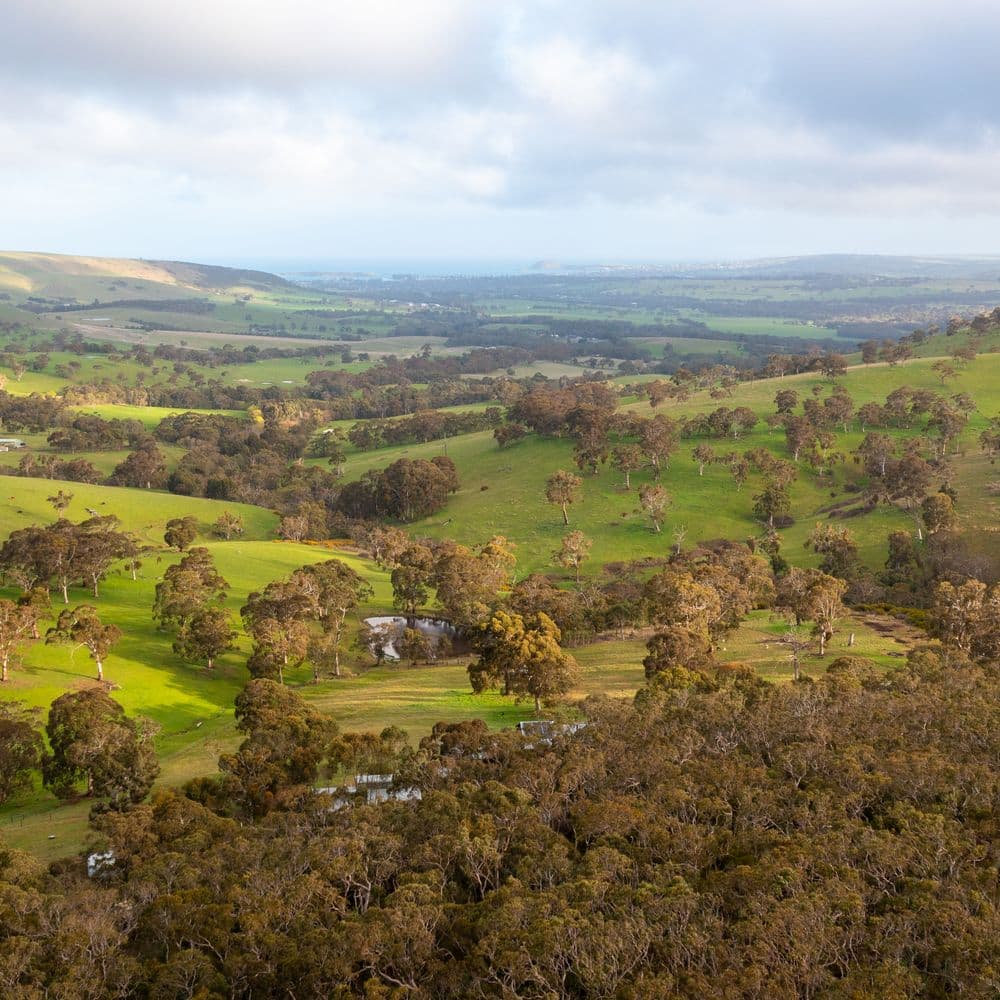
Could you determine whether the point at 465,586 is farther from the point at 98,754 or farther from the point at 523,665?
the point at 98,754

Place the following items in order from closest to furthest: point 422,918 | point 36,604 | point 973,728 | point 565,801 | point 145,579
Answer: point 422,918
point 565,801
point 973,728
point 36,604
point 145,579

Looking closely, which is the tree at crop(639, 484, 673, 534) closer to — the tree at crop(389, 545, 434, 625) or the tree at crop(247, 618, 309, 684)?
the tree at crop(389, 545, 434, 625)

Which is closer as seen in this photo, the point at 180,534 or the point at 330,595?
the point at 330,595

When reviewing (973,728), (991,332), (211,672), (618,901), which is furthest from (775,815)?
(991,332)

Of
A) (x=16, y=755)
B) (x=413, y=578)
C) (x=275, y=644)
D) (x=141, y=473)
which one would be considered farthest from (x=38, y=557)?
(x=141, y=473)

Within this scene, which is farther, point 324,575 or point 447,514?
point 447,514

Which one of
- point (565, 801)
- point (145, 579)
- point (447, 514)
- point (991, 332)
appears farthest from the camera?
point (991, 332)

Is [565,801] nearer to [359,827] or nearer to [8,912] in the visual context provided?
[359,827]
